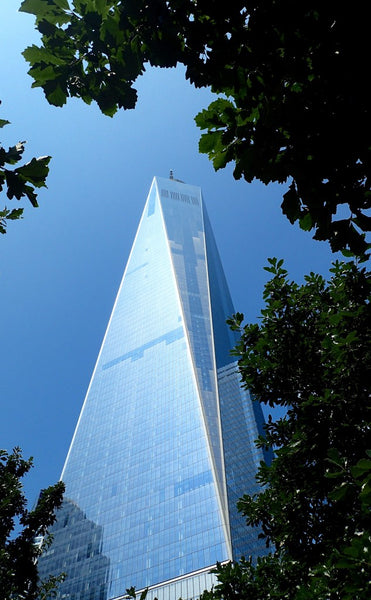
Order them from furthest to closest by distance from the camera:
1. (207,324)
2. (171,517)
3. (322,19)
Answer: (207,324) < (171,517) < (322,19)

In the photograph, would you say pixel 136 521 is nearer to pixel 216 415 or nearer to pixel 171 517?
pixel 171 517

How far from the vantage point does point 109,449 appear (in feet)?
322

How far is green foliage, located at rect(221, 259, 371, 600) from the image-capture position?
6.52 meters

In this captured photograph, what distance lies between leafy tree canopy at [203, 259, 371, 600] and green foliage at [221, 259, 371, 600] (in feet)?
0.06

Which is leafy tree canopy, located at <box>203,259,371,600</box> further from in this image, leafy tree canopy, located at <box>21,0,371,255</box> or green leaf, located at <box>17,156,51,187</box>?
green leaf, located at <box>17,156,51,187</box>

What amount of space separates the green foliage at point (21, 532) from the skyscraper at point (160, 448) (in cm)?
6179

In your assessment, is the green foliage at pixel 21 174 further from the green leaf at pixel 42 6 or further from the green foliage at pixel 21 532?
the green foliage at pixel 21 532

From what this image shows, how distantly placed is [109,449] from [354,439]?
9960cm

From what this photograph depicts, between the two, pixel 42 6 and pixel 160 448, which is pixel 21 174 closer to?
pixel 42 6

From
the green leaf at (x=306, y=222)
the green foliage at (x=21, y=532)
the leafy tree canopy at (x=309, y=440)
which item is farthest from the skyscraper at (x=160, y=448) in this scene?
the green leaf at (x=306, y=222)

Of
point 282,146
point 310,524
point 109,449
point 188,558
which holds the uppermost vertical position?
point 109,449

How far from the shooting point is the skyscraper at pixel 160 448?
72312 millimetres

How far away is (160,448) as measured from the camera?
88.8 m

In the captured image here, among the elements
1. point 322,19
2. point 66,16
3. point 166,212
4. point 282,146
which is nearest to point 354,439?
point 282,146
